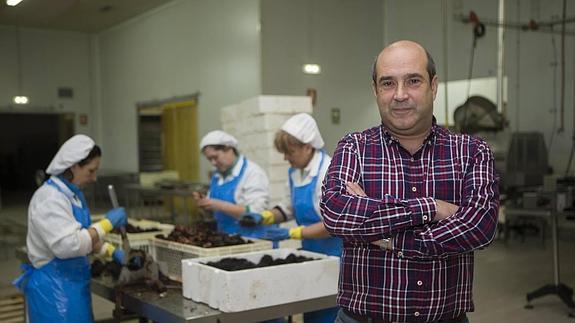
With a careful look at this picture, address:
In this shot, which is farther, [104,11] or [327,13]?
[104,11]

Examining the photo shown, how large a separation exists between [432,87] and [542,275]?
4.72 metres

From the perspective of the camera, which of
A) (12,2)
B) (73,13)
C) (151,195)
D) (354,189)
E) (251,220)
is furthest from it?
(151,195)

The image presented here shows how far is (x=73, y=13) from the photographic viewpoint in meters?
4.92

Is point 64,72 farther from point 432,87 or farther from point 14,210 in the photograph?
point 432,87

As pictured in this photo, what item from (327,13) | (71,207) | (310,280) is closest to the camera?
(310,280)

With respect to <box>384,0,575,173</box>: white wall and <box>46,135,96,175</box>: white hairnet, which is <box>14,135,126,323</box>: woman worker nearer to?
<box>46,135,96,175</box>: white hairnet

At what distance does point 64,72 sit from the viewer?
514cm

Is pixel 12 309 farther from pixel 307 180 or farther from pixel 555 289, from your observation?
pixel 555 289

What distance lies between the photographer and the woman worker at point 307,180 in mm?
2709

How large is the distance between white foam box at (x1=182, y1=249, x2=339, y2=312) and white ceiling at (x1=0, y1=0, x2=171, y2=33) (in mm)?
2760

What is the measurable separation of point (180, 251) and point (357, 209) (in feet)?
4.99

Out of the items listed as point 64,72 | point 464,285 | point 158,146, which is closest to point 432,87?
point 464,285

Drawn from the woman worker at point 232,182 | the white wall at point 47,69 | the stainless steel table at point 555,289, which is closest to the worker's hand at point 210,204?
the woman worker at point 232,182

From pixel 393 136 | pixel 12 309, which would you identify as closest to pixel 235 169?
pixel 12 309
